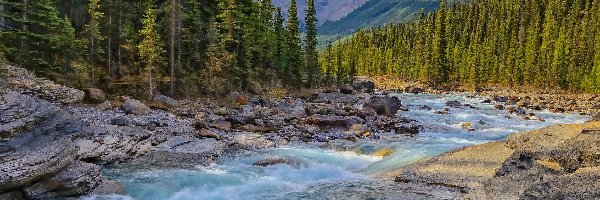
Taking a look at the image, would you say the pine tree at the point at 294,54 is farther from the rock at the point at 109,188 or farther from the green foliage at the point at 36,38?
the rock at the point at 109,188

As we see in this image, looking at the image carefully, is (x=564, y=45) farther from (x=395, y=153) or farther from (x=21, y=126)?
(x=21, y=126)

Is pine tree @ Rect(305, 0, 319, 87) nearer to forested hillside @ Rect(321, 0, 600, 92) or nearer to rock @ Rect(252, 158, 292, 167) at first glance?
forested hillside @ Rect(321, 0, 600, 92)

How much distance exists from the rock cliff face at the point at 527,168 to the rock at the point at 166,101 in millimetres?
22796

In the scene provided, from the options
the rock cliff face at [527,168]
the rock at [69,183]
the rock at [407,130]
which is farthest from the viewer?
the rock at [407,130]

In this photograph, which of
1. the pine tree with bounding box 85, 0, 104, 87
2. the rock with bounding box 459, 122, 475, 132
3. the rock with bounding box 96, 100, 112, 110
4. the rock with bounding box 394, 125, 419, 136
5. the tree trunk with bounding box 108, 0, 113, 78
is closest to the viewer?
the rock with bounding box 96, 100, 112, 110

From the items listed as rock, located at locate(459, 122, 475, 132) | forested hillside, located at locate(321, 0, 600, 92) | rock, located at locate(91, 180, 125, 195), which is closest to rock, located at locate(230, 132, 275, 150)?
rock, located at locate(91, 180, 125, 195)

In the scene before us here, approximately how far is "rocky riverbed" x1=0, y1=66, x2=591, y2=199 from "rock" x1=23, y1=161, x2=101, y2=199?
32 millimetres

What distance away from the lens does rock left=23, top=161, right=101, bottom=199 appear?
1473cm

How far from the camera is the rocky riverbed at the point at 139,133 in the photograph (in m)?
15.0

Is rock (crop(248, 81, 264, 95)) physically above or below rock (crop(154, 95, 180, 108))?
above

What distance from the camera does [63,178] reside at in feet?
51.0

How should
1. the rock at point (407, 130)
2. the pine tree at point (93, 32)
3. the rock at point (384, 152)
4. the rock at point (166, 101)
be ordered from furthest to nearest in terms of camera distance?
the pine tree at point (93, 32) → the rock at point (166, 101) → the rock at point (407, 130) → the rock at point (384, 152)

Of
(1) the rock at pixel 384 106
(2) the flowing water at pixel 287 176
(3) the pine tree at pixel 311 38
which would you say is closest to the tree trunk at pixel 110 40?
(2) the flowing water at pixel 287 176

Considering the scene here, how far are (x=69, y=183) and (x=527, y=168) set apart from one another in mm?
15345
